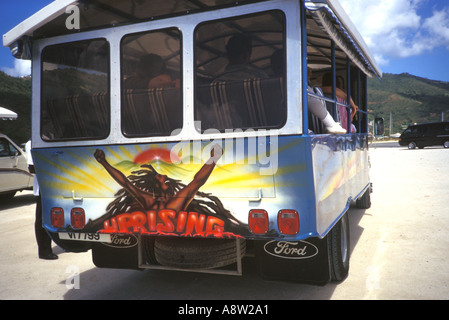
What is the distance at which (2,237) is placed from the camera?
6375 mm

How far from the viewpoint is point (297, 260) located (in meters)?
3.02

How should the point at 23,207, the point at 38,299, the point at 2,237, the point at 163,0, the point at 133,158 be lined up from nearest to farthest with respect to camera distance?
1. the point at 163,0
2. the point at 133,158
3. the point at 38,299
4. the point at 2,237
5. the point at 23,207

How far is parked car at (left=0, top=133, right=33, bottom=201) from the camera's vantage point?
909cm

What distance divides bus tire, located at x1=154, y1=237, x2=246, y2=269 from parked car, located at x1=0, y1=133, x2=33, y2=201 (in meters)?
7.46

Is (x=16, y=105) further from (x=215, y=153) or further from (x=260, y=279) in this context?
(x=215, y=153)

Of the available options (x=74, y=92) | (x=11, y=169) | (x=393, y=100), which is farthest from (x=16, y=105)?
(x=393, y=100)

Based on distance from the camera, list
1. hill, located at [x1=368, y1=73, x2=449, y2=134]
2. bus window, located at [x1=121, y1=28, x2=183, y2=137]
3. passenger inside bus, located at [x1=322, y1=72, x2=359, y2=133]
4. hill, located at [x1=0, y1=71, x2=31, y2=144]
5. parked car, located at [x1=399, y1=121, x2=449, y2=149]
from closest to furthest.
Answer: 1. bus window, located at [x1=121, y1=28, x2=183, y2=137]
2. passenger inside bus, located at [x1=322, y1=72, x2=359, y2=133]
3. parked car, located at [x1=399, y1=121, x2=449, y2=149]
4. hill, located at [x1=0, y1=71, x2=31, y2=144]
5. hill, located at [x1=368, y1=73, x2=449, y2=134]

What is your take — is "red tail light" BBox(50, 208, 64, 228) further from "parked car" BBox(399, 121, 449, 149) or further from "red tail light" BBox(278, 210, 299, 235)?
"parked car" BBox(399, 121, 449, 149)

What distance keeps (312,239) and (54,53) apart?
2778 millimetres

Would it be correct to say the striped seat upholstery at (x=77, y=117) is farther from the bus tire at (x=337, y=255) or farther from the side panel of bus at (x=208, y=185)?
the bus tire at (x=337, y=255)

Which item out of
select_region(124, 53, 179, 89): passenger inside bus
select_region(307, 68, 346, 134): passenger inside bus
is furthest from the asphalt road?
select_region(124, 53, 179, 89): passenger inside bus

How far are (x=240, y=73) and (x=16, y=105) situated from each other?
3474cm

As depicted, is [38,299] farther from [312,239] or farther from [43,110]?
[312,239]
